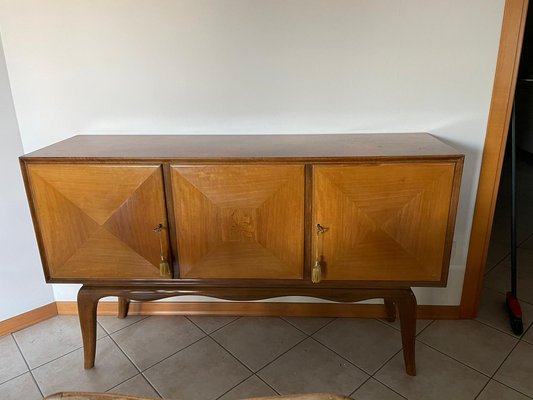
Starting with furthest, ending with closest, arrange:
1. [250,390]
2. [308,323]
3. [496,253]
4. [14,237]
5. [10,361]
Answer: [496,253] < [308,323] < [14,237] < [10,361] < [250,390]

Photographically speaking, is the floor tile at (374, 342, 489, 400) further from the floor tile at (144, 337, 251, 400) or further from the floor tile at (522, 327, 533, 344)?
the floor tile at (144, 337, 251, 400)

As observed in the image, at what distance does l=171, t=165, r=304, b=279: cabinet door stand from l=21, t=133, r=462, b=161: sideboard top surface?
6cm

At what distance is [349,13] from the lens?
4.73 ft

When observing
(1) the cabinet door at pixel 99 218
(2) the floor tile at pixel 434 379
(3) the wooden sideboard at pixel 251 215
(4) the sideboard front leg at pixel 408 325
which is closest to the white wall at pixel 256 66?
(3) the wooden sideboard at pixel 251 215

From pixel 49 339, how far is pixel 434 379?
5.16 feet

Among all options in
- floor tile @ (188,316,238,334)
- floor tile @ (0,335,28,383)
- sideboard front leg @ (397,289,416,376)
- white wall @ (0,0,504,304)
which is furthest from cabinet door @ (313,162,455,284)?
floor tile @ (0,335,28,383)

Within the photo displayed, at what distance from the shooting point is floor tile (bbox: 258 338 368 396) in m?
1.46

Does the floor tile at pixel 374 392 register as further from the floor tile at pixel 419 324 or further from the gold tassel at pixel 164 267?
the gold tassel at pixel 164 267

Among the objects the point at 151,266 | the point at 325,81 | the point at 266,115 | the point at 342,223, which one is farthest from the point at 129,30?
the point at 342,223

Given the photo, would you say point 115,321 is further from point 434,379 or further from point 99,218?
point 434,379

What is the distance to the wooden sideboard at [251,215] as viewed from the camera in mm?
1210

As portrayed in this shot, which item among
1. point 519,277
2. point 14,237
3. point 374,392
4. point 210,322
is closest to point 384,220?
point 374,392

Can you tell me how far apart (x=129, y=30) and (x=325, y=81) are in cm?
76

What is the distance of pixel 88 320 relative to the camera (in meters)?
1.48
